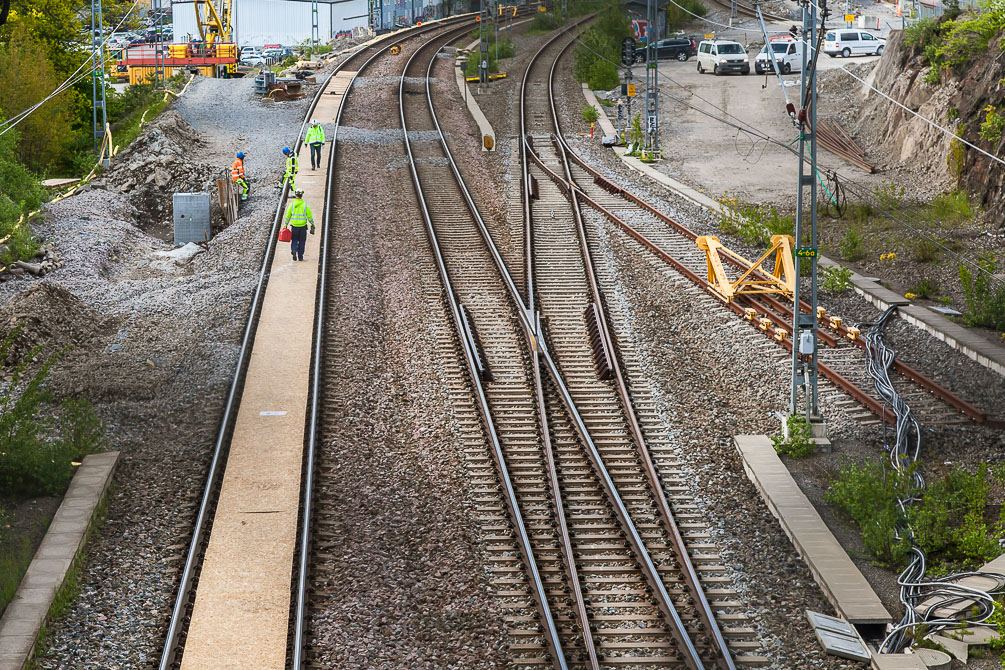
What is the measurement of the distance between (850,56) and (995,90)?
23.8 meters

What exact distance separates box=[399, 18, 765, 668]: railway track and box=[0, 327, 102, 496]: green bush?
500 cm

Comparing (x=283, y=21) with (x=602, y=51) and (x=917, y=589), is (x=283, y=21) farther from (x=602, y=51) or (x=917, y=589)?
(x=917, y=589)

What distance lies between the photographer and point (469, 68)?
46656 millimetres

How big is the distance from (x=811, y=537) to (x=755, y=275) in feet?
31.2

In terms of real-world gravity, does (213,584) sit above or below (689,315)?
below

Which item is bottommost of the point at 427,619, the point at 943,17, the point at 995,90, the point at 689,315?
the point at 427,619

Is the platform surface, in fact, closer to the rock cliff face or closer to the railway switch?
the railway switch

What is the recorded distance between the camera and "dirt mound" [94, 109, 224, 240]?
2836cm

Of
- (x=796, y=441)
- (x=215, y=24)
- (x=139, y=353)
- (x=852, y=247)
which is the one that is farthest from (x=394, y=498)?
(x=215, y=24)

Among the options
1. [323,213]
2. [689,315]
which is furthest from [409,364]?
[323,213]

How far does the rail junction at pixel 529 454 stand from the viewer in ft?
31.9

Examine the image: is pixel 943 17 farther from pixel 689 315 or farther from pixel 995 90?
pixel 689 315

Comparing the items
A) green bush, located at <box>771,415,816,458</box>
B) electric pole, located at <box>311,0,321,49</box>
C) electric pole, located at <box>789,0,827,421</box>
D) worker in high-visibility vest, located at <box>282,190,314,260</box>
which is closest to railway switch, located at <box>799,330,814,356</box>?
electric pole, located at <box>789,0,827,421</box>

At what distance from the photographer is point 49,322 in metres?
17.4
